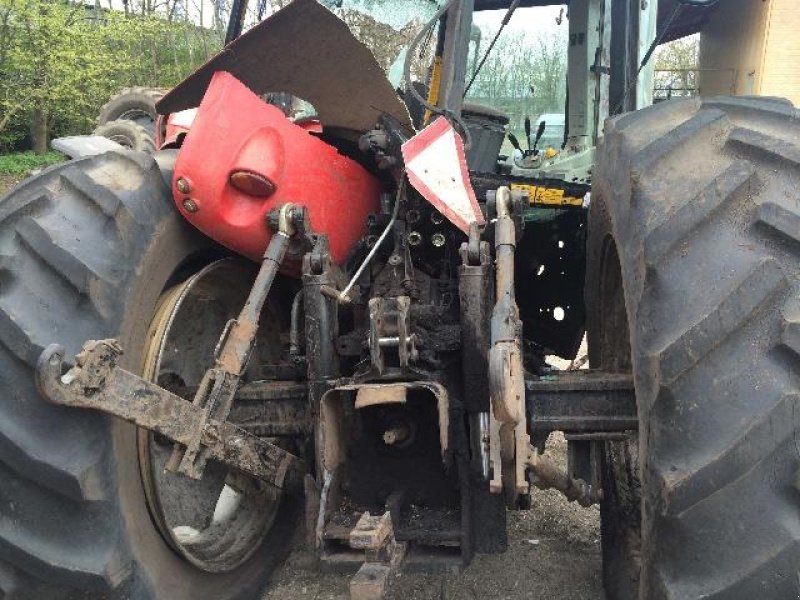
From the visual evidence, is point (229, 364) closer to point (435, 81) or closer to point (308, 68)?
point (308, 68)

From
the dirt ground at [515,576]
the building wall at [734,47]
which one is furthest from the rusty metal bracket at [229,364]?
the building wall at [734,47]

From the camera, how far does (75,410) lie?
1.85m

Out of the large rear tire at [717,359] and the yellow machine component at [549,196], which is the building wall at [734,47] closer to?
the yellow machine component at [549,196]

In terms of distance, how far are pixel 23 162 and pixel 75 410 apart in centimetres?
1661

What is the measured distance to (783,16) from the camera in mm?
13891

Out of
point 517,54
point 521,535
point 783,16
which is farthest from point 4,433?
point 783,16

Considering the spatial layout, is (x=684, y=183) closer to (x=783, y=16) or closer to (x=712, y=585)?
(x=712, y=585)

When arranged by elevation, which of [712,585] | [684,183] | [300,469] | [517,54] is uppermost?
[517,54]

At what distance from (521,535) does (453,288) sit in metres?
1.20

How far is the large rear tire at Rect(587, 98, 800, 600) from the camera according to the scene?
4.85ft

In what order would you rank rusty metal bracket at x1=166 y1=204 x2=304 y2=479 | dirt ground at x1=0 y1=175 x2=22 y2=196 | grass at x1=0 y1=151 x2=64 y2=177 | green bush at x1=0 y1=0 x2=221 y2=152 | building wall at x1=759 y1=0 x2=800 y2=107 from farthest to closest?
green bush at x1=0 y1=0 x2=221 y2=152
grass at x1=0 y1=151 x2=64 y2=177
dirt ground at x1=0 y1=175 x2=22 y2=196
building wall at x1=759 y1=0 x2=800 y2=107
rusty metal bracket at x1=166 y1=204 x2=304 y2=479

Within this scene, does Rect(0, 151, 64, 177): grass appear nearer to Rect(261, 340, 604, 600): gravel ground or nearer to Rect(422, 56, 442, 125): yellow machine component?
Rect(422, 56, 442, 125): yellow machine component

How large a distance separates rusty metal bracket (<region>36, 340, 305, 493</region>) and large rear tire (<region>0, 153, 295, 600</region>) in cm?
12

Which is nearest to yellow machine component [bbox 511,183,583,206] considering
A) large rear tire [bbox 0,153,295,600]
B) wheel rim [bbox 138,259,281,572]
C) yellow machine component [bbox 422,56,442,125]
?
yellow machine component [bbox 422,56,442,125]
